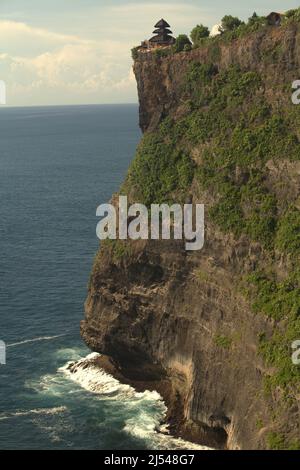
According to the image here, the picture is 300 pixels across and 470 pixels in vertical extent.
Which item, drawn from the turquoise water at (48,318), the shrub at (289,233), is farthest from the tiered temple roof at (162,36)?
the turquoise water at (48,318)

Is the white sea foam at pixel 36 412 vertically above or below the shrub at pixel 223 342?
below

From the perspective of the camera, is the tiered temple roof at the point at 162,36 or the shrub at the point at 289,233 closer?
the shrub at the point at 289,233

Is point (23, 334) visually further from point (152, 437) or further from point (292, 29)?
point (292, 29)

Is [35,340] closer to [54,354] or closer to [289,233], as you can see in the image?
[54,354]

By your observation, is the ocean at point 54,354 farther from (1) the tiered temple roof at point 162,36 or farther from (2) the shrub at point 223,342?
(1) the tiered temple roof at point 162,36

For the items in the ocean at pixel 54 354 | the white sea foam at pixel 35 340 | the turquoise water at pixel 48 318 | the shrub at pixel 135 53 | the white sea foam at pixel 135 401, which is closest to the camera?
the white sea foam at pixel 135 401

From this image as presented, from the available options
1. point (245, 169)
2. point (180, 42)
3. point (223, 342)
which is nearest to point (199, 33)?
point (180, 42)
